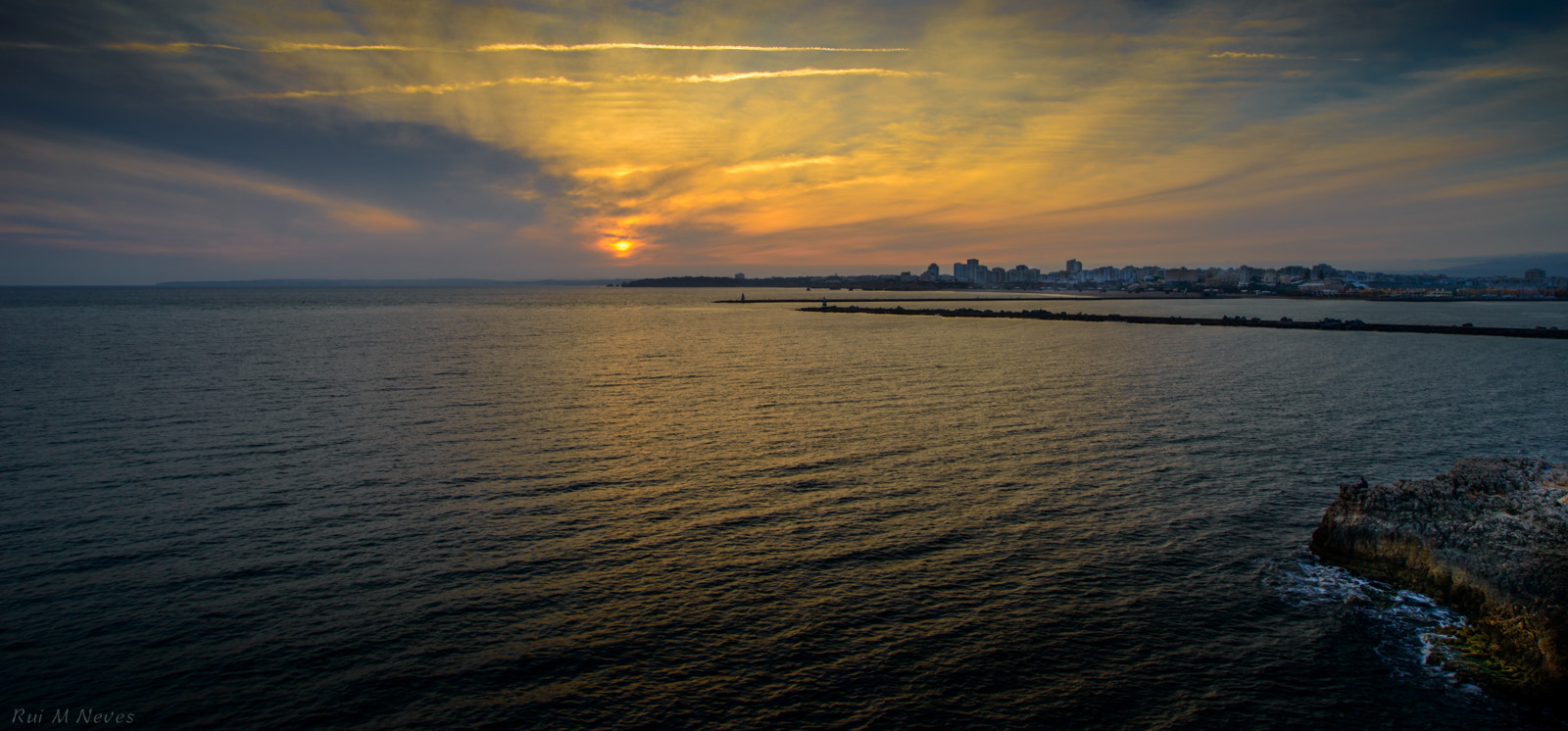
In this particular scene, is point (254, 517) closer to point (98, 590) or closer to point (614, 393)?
point (98, 590)

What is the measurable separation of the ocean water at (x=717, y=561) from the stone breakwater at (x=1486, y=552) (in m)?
0.82

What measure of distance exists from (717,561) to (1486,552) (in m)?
15.8

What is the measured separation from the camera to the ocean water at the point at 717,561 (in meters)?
11.3

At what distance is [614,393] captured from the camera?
42.2m

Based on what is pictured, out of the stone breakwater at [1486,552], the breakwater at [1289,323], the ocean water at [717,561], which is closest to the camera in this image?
the ocean water at [717,561]

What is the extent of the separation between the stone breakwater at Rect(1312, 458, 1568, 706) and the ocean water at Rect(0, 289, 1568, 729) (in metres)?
0.82

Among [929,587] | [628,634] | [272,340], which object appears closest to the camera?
[628,634]

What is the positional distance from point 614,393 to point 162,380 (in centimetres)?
2957

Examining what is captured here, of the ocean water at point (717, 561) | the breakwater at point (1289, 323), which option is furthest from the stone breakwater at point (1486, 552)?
the breakwater at point (1289, 323)

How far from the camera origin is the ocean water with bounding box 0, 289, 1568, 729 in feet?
37.2

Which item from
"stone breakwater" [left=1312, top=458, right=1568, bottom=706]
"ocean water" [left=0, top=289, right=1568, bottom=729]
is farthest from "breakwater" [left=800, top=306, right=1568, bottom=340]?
"stone breakwater" [left=1312, top=458, right=1568, bottom=706]

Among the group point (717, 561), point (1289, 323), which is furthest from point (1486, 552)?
point (1289, 323)

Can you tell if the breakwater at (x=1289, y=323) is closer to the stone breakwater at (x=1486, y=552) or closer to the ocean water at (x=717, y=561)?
the ocean water at (x=717, y=561)

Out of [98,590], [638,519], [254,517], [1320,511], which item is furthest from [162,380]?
[1320,511]
